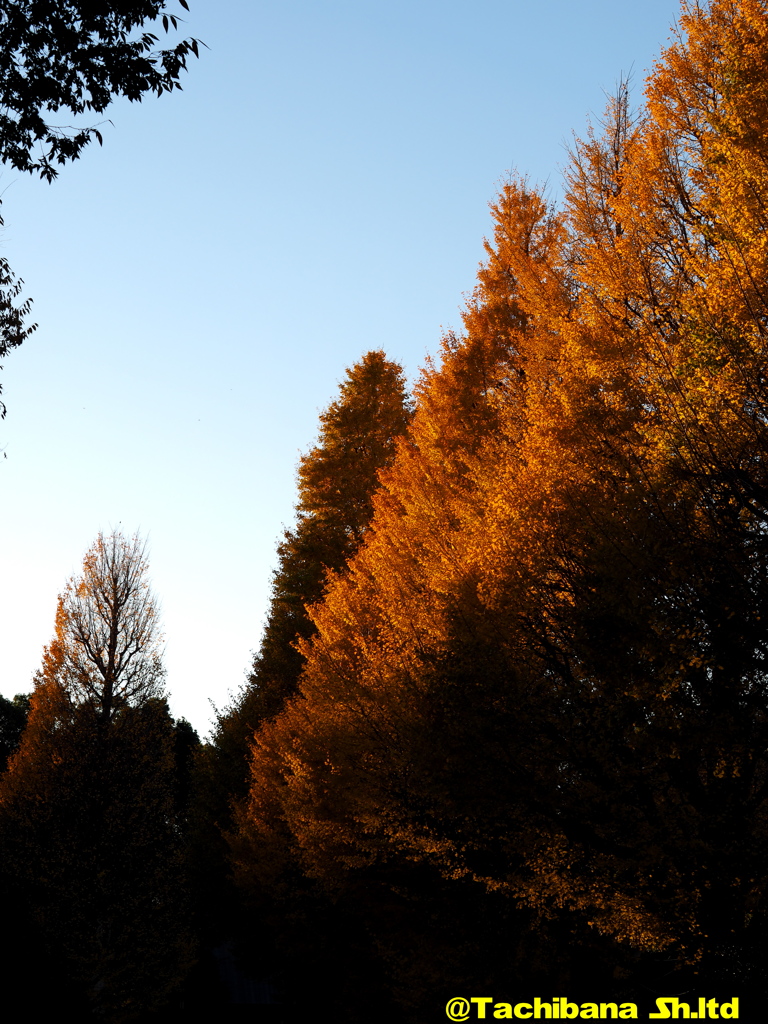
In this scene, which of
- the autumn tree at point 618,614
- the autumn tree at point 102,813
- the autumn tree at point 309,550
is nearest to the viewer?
the autumn tree at point 618,614

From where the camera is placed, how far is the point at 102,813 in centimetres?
2094

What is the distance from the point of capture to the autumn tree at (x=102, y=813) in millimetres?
19453

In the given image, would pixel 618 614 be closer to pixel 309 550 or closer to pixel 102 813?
pixel 102 813

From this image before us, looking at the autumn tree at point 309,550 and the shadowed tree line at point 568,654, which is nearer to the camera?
the shadowed tree line at point 568,654

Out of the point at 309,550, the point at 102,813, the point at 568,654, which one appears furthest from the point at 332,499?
the point at 568,654

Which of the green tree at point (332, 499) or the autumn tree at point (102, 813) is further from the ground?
the green tree at point (332, 499)

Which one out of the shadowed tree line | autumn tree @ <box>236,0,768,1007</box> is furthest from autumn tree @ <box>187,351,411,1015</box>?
autumn tree @ <box>236,0,768,1007</box>

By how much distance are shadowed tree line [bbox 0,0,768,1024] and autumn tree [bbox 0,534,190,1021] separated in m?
0.12

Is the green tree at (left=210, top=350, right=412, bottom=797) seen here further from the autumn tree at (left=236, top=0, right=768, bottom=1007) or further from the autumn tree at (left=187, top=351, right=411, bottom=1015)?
the autumn tree at (left=236, top=0, right=768, bottom=1007)

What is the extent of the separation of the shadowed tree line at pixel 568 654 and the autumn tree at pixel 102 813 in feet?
0.38

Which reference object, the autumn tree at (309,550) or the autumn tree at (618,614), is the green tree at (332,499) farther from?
the autumn tree at (618,614)

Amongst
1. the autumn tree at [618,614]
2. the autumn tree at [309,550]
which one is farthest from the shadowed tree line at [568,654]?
the autumn tree at [309,550]

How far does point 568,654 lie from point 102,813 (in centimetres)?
1479

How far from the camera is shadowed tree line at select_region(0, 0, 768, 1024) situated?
330 inches
